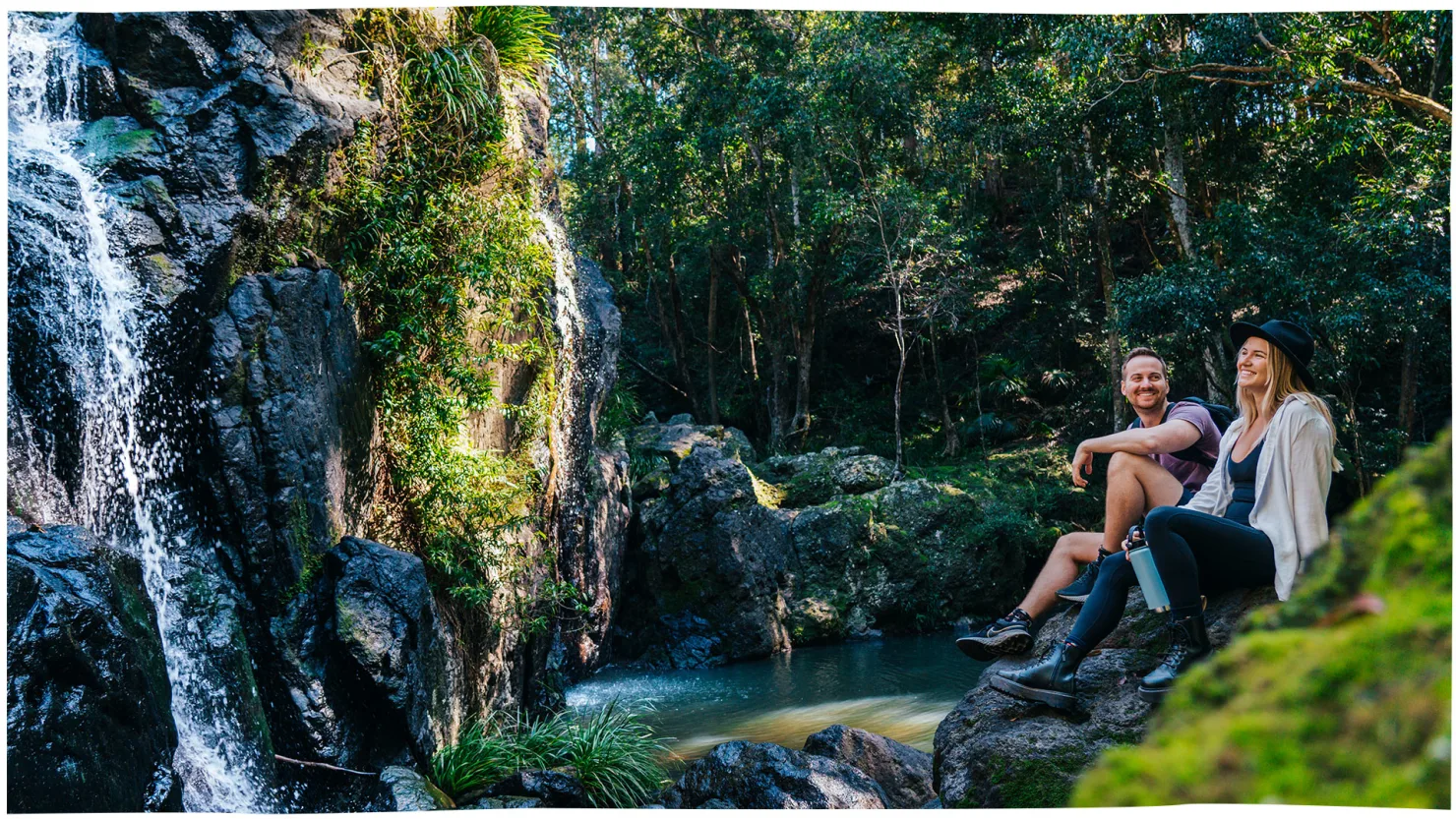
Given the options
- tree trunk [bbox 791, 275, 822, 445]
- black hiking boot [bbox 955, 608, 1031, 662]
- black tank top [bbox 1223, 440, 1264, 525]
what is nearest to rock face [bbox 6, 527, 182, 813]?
black hiking boot [bbox 955, 608, 1031, 662]

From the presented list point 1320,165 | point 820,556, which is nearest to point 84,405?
point 820,556

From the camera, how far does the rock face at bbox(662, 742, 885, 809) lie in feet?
13.0

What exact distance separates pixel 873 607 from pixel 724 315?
8.47 metres

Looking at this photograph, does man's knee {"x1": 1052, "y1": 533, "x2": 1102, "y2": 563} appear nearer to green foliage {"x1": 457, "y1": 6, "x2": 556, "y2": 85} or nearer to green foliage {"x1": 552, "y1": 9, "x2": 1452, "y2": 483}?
green foliage {"x1": 552, "y1": 9, "x2": 1452, "y2": 483}

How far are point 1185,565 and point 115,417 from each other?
155 inches

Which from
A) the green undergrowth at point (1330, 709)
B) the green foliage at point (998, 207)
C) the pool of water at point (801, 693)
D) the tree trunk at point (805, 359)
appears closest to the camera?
the green undergrowth at point (1330, 709)

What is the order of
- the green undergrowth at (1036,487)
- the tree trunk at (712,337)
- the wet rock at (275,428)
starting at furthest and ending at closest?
the tree trunk at (712,337) < the green undergrowth at (1036,487) < the wet rock at (275,428)

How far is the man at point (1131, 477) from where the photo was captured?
321 centimetres

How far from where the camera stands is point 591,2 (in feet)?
12.7

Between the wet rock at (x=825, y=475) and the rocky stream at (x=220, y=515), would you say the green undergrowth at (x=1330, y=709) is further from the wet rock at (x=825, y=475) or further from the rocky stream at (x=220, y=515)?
the wet rock at (x=825, y=475)

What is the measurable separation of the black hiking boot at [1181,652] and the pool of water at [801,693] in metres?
3.57

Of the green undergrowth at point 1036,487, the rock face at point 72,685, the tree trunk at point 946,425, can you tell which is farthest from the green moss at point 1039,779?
the tree trunk at point 946,425

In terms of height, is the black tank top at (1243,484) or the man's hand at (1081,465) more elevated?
the man's hand at (1081,465)

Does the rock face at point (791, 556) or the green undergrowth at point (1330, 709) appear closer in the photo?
the green undergrowth at point (1330, 709)
